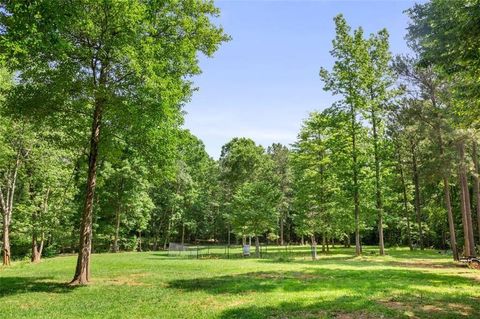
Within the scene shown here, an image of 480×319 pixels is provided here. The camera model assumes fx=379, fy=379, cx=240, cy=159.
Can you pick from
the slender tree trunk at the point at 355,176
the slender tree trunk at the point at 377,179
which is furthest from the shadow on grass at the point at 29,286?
the slender tree trunk at the point at 377,179

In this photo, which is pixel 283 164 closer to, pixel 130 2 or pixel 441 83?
pixel 441 83

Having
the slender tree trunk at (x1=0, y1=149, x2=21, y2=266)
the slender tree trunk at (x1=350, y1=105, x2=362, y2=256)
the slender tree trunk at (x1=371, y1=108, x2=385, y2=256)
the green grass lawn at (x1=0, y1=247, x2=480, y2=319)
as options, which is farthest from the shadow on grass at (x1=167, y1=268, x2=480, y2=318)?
the slender tree trunk at (x1=0, y1=149, x2=21, y2=266)

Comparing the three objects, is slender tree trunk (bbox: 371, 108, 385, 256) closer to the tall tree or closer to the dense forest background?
Answer: the dense forest background

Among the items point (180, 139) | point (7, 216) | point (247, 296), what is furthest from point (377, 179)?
point (7, 216)

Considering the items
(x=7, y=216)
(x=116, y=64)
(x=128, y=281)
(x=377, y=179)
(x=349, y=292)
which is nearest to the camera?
(x=349, y=292)

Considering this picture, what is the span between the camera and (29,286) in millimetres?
15258

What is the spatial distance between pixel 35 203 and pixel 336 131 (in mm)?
29341

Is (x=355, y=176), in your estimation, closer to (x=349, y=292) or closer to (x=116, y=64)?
(x=349, y=292)

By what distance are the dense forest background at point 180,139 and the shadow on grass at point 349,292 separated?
654cm

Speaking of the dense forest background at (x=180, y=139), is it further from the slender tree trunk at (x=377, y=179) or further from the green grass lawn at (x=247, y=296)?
the green grass lawn at (x=247, y=296)

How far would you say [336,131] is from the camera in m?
37.0

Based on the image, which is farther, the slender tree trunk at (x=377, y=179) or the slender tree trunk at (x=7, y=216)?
the slender tree trunk at (x=377, y=179)

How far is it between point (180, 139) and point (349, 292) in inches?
374

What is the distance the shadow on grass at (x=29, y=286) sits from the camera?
14.1 meters
